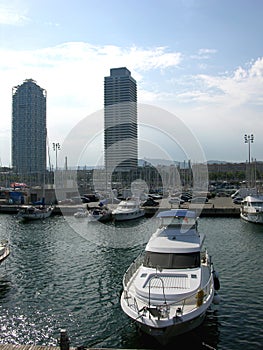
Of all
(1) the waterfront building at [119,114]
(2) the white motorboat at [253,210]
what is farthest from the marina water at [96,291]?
(1) the waterfront building at [119,114]

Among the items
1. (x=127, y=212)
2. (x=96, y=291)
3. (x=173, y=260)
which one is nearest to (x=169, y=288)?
(x=173, y=260)

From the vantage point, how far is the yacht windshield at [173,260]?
1789 centimetres

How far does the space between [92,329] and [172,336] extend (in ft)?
12.9

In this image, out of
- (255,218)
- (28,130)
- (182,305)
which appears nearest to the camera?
(182,305)

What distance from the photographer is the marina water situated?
1513 centimetres

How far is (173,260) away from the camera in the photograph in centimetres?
1819

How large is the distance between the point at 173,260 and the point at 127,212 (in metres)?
32.3

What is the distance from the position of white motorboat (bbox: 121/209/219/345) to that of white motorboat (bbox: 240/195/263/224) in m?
25.6

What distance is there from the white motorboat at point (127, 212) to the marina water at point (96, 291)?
9.50 meters

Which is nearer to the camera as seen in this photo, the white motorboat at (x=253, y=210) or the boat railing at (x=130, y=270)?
the boat railing at (x=130, y=270)

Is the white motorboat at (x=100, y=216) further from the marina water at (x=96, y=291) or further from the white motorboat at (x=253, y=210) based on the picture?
the white motorboat at (x=253, y=210)

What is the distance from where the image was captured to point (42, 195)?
68.5m

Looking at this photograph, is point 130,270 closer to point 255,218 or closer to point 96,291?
point 96,291

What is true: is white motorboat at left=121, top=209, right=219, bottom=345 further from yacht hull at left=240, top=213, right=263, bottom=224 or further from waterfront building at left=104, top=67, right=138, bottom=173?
waterfront building at left=104, top=67, right=138, bottom=173
